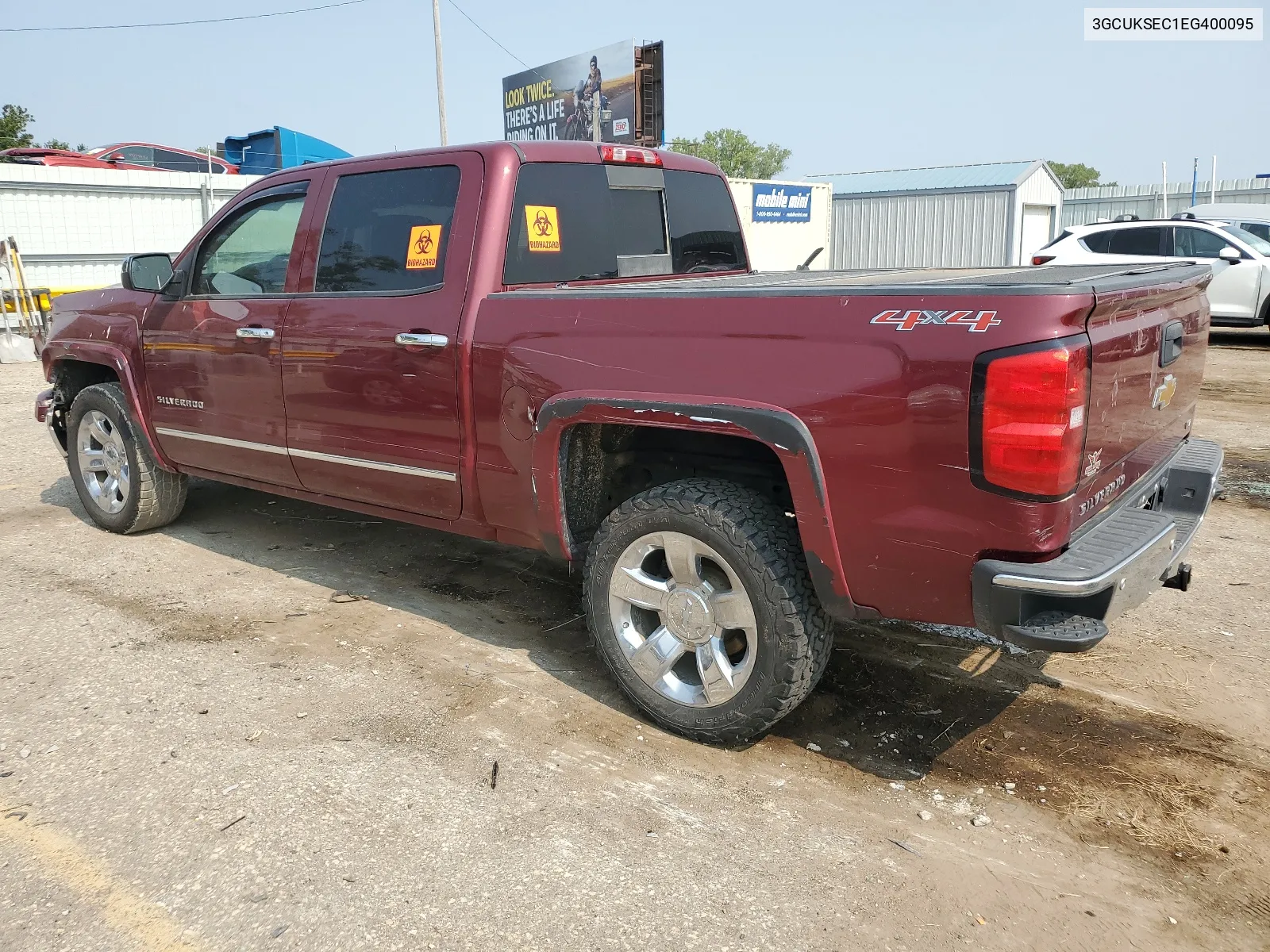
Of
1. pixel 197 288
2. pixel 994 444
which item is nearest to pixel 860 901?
pixel 994 444

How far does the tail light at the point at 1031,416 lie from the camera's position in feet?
8.02

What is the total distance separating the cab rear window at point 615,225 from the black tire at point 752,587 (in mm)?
1156

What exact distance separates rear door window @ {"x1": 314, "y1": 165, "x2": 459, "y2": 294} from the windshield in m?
13.1

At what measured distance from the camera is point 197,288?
4.98m

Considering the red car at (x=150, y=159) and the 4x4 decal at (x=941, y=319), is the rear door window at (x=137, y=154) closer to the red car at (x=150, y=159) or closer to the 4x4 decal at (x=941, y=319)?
the red car at (x=150, y=159)

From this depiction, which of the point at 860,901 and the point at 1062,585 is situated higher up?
the point at 1062,585

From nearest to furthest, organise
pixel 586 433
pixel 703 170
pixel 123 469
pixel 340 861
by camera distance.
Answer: pixel 340 861 < pixel 586 433 < pixel 703 170 < pixel 123 469

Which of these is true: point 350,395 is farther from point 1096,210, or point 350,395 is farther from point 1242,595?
point 1096,210

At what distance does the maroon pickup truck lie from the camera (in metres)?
2.58

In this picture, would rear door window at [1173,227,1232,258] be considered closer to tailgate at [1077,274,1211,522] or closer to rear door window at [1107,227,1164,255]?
rear door window at [1107,227,1164,255]

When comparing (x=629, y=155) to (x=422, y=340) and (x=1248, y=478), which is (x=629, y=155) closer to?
(x=422, y=340)

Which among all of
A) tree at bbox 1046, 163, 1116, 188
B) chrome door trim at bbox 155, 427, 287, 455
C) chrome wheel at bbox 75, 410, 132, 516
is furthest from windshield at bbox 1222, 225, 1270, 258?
tree at bbox 1046, 163, 1116, 188

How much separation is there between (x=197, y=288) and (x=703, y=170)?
8.48ft

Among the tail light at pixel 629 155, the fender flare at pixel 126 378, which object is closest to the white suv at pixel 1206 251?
the tail light at pixel 629 155
